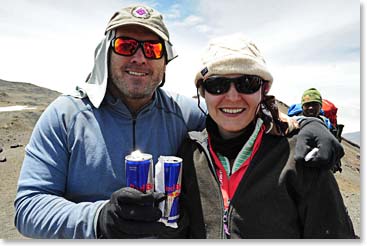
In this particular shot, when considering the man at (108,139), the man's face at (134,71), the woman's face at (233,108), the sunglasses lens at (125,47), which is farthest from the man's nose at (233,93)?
the sunglasses lens at (125,47)

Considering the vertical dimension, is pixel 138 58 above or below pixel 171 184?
above

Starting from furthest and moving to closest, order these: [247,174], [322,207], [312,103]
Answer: [312,103] → [247,174] → [322,207]

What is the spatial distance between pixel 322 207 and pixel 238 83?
0.66 metres

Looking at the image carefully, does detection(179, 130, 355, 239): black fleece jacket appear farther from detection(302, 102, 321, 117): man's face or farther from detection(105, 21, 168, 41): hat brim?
detection(302, 102, 321, 117): man's face

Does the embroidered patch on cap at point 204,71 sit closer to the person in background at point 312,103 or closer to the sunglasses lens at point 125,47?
the sunglasses lens at point 125,47

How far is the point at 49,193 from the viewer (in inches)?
61.3

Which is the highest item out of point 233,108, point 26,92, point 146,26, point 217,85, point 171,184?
point 26,92

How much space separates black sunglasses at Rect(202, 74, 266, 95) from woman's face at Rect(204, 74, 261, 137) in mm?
15

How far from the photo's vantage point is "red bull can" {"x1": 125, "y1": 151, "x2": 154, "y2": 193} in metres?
1.27

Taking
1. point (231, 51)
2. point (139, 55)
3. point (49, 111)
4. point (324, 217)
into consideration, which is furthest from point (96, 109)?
point (324, 217)

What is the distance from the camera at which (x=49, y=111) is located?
1672 mm

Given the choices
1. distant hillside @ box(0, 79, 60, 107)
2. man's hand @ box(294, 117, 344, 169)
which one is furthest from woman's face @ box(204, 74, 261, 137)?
distant hillside @ box(0, 79, 60, 107)

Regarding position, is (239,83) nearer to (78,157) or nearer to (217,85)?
(217,85)

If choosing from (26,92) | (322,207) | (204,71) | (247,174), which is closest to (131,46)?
(204,71)
